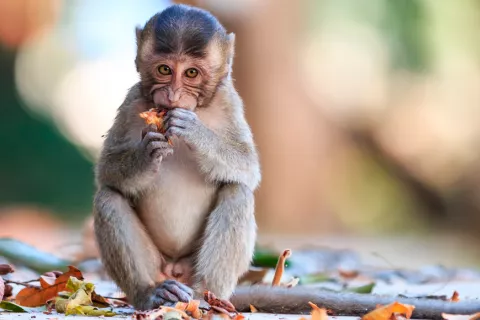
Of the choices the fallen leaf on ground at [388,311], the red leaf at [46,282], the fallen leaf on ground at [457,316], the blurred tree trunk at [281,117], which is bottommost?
the fallen leaf on ground at [388,311]

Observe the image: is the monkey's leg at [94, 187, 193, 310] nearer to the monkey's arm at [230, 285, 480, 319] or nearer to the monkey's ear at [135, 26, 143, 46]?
the monkey's arm at [230, 285, 480, 319]

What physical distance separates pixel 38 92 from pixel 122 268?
11.4 m

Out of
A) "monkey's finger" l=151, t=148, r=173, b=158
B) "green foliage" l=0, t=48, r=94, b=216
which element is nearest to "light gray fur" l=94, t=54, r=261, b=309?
"monkey's finger" l=151, t=148, r=173, b=158

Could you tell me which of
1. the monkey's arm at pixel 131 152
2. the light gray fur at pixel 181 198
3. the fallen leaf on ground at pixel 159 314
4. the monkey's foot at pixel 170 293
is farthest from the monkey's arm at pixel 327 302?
the monkey's arm at pixel 131 152

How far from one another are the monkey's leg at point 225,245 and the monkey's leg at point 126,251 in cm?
19

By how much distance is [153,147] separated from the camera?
4297mm

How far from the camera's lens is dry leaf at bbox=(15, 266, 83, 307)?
464 cm

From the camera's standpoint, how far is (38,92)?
15.2 metres

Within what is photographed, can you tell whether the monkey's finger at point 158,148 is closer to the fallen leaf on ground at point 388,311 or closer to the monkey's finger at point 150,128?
the monkey's finger at point 150,128

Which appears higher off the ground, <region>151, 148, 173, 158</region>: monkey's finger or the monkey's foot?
<region>151, 148, 173, 158</region>: monkey's finger

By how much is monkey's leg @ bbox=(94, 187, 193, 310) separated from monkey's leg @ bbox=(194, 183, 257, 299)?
19cm

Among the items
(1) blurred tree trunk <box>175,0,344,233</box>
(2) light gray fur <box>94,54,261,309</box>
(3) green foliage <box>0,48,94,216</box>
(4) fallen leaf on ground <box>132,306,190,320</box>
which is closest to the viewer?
(4) fallen leaf on ground <box>132,306,190,320</box>

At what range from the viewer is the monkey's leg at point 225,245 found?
14.5ft

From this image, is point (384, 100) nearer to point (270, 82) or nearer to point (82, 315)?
point (270, 82)
